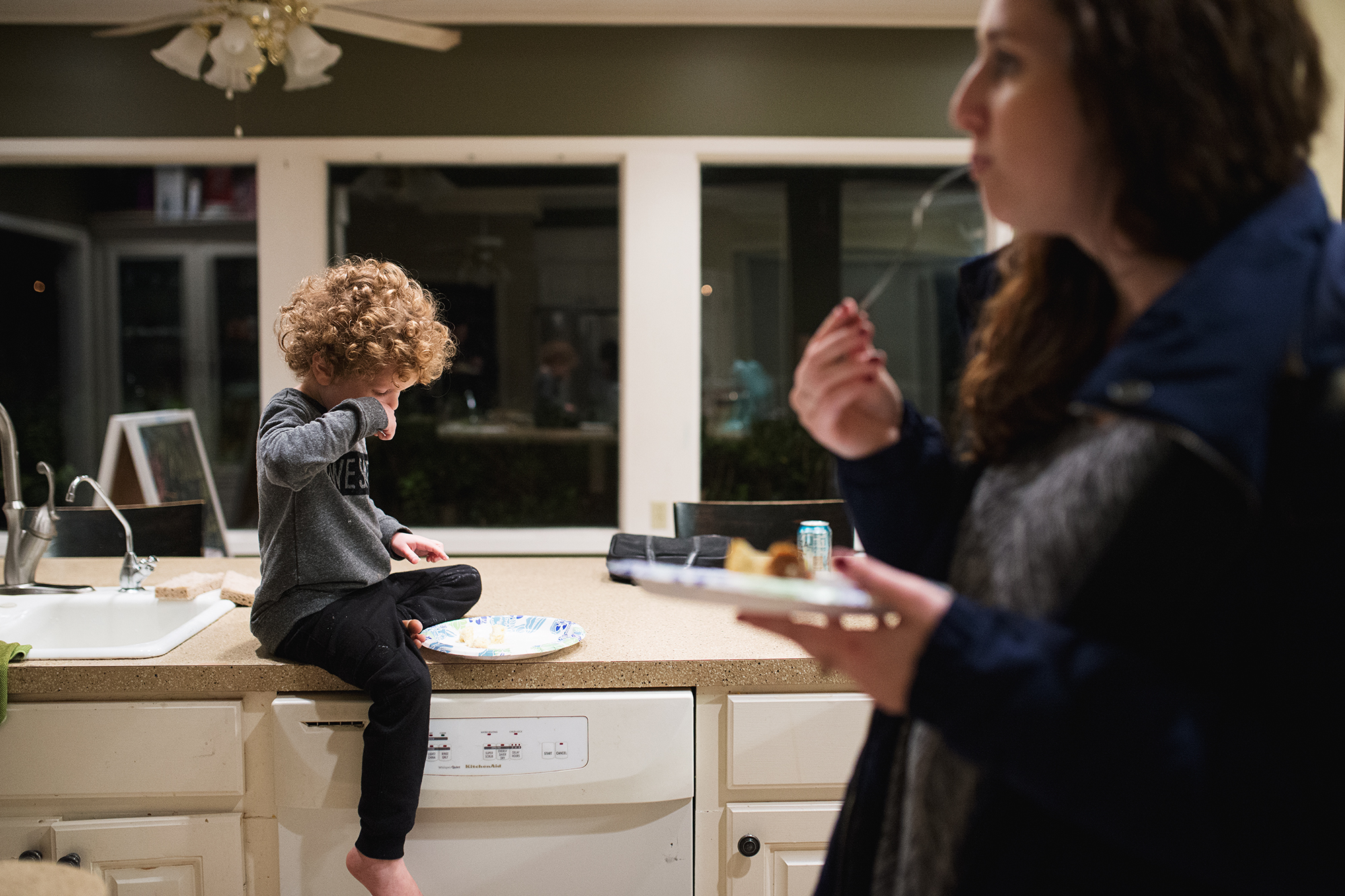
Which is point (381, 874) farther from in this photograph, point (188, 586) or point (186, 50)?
point (186, 50)

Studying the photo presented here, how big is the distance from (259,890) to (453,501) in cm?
219

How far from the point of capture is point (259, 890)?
4.68 ft

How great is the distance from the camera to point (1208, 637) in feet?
1.62

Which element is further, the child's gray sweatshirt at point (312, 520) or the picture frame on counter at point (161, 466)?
the picture frame on counter at point (161, 466)

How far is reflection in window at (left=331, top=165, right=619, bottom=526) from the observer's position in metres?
3.44

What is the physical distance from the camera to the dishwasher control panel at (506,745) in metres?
1.37

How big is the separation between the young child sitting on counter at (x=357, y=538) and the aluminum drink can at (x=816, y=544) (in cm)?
70

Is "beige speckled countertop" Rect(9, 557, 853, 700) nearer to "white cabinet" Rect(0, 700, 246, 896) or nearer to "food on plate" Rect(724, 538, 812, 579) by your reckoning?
"white cabinet" Rect(0, 700, 246, 896)

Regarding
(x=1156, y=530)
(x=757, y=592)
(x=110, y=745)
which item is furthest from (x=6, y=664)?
(x=1156, y=530)

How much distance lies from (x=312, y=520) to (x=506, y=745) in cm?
47

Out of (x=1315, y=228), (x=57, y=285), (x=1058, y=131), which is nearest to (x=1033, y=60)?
(x=1058, y=131)

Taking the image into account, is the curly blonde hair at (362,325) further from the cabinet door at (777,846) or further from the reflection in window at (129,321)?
the reflection in window at (129,321)

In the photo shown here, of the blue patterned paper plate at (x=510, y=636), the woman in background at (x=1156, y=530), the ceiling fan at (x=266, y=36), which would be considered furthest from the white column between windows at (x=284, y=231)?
the woman in background at (x=1156, y=530)

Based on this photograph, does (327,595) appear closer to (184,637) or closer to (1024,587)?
(184,637)
